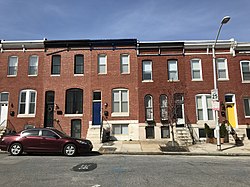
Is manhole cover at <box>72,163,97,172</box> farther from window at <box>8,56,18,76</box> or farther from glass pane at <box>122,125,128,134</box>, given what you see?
window at <box>8,56,18,76</box>

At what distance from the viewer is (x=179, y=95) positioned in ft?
63.7

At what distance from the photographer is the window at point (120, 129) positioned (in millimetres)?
19172

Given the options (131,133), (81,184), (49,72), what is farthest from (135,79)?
(81,184)

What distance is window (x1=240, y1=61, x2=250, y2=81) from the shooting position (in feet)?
64.6

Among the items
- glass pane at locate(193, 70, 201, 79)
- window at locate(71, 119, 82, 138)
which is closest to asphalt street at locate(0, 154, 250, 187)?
window at locate(71, 119, 82, 138)

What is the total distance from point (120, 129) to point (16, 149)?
9.14 m

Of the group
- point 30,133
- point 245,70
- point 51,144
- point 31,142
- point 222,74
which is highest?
point 245,70

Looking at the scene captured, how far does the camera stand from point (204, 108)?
63.2 ft

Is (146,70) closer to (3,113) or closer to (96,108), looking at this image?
(96,108)

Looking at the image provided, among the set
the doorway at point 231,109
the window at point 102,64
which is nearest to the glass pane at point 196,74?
the doorway at point 231,109

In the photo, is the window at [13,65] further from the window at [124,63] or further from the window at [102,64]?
the window at [124,63]

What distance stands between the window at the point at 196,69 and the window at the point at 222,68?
5.60 ft

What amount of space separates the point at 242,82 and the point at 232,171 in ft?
44.1

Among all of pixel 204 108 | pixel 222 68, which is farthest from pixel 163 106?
pixel 222 68
